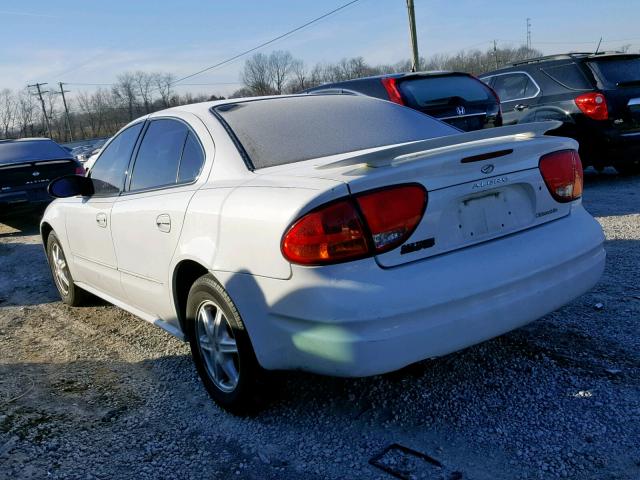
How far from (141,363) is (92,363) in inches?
14.0

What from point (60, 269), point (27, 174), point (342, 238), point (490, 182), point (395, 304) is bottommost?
point (60, 269)

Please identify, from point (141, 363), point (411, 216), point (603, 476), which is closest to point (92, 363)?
point (141, 363)

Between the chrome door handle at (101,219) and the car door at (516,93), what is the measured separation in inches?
265

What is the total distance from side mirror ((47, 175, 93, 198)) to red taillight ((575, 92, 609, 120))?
6347mm

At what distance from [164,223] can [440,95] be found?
453 centimetres

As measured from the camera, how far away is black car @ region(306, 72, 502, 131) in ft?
22.4

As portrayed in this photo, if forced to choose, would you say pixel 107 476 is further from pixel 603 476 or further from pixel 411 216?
pixel 603 476

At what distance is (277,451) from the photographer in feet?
8.97

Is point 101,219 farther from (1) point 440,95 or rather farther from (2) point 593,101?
(2) point 593,101

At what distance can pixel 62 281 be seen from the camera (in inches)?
213

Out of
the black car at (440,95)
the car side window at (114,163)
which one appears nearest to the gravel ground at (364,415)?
the car side window at (114,163)

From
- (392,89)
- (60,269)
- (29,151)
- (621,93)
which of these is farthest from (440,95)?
(29,151)

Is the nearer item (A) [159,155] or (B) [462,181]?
(B) [462,181]

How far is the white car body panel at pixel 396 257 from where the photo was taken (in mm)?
2389
